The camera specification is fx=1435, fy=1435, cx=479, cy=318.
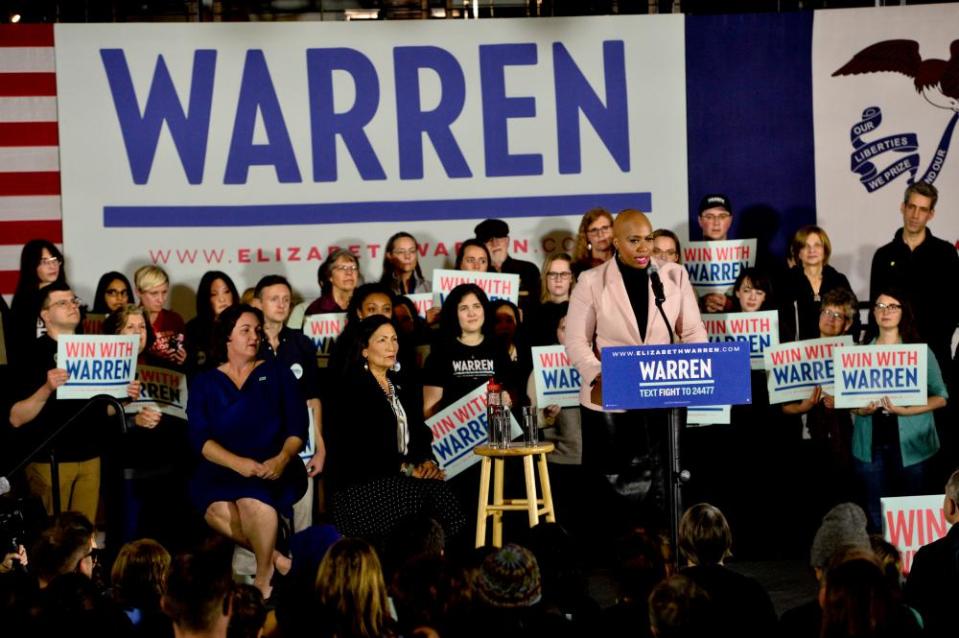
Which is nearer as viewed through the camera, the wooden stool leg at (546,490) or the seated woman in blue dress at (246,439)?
the seated woman in blue dress at (246,439)

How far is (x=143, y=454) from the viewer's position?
330 inches

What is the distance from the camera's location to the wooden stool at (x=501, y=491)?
7.77m

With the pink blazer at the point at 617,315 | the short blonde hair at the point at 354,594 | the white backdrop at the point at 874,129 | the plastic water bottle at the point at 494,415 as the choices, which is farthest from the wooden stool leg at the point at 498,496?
the short blonde hair at the point at 354,594

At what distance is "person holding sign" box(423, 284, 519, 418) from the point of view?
8234mm

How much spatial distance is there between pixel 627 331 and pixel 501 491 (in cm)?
156

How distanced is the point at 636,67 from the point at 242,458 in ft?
15.0

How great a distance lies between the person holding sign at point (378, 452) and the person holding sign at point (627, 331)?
0.82 m

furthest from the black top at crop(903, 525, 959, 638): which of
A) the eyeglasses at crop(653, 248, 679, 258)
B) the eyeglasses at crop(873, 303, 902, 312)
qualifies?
the eyeglasses at crop(653, 248, 679, 258)

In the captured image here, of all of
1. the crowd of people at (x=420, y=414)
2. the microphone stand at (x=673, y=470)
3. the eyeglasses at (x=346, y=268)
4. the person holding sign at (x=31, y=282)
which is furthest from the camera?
the eyeglasses at (x=346, y=268)

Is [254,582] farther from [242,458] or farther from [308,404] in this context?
[308,404]

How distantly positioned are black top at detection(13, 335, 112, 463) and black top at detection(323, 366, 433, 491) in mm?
1439

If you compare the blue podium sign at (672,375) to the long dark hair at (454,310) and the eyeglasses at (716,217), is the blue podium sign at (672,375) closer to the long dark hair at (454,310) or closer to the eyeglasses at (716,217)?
the long dark hair at (454,310)

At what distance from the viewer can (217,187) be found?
33.0ft

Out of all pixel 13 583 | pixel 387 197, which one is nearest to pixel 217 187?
pixel 387 197
